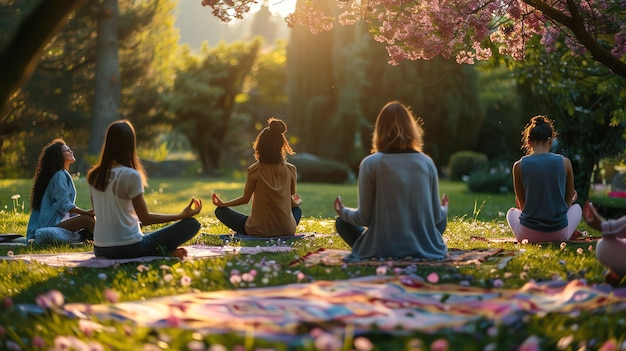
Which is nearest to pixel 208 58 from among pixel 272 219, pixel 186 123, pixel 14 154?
pixel 186 123

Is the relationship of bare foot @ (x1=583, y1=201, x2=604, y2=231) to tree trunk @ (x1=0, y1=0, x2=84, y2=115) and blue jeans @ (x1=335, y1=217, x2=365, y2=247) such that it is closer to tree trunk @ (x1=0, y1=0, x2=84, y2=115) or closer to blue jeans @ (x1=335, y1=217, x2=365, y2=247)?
blue jeans @ (x1=335, y1=217, x2=365, y2=247)

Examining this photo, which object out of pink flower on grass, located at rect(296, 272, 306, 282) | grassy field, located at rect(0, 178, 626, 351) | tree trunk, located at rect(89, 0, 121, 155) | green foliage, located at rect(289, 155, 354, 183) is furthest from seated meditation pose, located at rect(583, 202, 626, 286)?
green foliage, located at rect(289, 155, 354, 183)

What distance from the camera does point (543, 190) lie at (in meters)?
9.08

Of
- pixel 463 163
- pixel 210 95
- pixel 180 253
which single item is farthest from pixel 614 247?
pixel 210 95

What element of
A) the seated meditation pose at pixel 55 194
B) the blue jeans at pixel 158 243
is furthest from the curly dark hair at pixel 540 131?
the seated meditation pose at pixel 55 194

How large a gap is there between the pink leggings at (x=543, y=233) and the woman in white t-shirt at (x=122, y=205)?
402cm

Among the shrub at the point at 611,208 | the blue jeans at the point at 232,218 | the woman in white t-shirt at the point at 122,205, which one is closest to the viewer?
the woman in white t-shirt at the point at 122,205

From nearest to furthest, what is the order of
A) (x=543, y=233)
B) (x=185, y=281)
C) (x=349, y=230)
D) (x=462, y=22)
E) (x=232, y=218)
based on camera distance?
(x=185, y=281)
(x=349, y=230)
(x=543, y=233)
(x=462, y=22)
(x=232, y=218)

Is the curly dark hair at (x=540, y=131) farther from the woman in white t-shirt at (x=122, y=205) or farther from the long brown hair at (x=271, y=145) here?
the woman in white t-shirt at (x=122, y=205)

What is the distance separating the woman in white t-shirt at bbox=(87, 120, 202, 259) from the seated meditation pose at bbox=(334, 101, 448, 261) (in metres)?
1.51

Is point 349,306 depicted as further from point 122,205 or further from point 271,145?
point 271,145

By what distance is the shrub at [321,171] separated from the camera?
32.2 metres

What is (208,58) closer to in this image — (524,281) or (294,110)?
(294,110)

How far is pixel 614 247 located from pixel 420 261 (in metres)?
1.61
